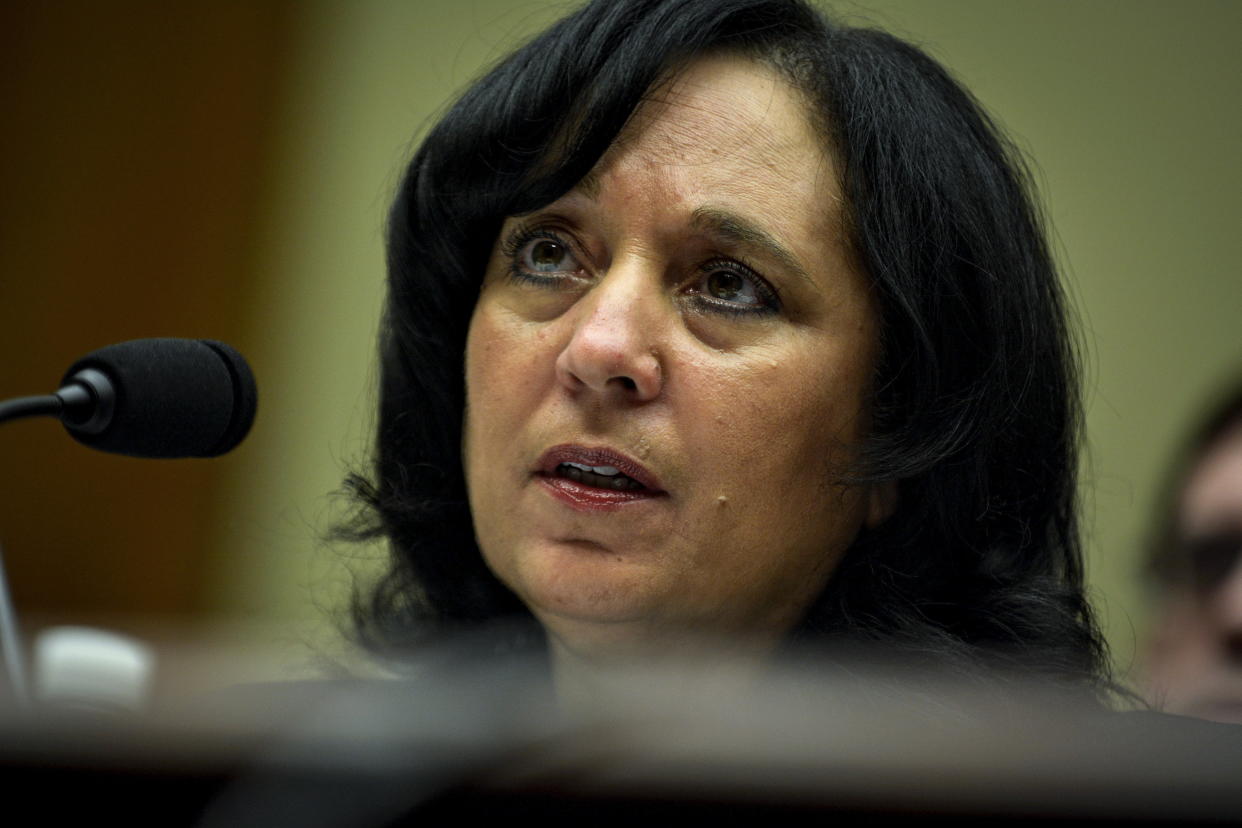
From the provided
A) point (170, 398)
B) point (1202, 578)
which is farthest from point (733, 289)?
point (1202, 578)

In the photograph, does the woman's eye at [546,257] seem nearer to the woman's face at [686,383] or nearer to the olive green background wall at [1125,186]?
the woman's face at [686,383]

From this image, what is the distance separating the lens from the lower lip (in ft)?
4.67

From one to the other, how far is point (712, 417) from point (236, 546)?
2248mm

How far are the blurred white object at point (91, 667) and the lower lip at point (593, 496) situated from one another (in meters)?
0.45

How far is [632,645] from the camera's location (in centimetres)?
150

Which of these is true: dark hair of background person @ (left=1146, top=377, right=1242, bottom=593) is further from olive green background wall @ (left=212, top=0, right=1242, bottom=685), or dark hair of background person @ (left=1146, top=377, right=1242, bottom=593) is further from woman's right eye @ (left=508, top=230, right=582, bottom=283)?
woman's right eye @ (left=508, top=230, right=582, bottom=283)

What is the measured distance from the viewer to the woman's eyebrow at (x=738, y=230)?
1455 mm

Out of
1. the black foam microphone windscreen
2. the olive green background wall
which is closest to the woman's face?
the black foam microphone windscreen

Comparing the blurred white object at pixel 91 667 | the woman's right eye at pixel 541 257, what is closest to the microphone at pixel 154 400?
the blurred white object at pixel 91 667

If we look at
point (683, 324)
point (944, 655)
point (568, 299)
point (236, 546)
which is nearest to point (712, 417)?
point (683, 324)

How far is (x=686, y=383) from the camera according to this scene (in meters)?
1.44

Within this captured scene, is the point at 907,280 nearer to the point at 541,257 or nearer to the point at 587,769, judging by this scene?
the point at 541,257

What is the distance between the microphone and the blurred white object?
6.2 inches

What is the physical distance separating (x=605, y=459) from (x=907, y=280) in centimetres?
39
